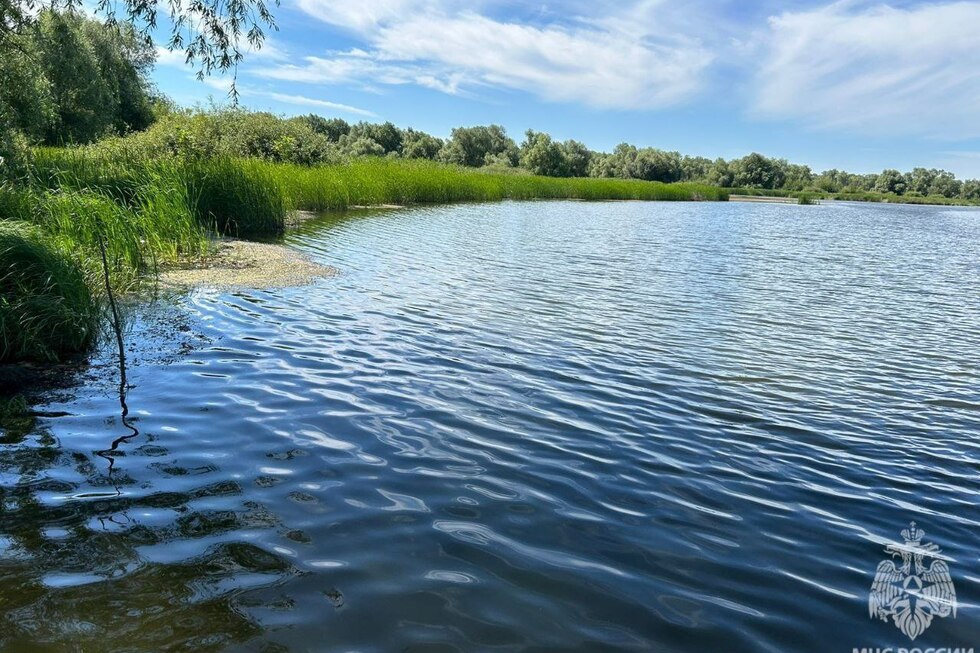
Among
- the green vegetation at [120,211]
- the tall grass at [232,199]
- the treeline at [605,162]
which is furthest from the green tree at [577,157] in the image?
the tall grass at [232,199]

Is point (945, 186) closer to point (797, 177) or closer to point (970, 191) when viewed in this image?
point (970, 191)

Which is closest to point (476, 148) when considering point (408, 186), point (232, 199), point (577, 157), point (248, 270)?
point (577, 157)

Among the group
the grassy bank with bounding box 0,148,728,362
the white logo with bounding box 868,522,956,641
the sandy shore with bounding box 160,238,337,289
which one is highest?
the grassy bank with bounding box 0,148,728,362

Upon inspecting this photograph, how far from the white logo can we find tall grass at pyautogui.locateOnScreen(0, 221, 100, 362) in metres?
8.26

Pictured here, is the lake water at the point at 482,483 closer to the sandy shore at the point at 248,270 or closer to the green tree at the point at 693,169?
the sandy shore at the point at 248,270

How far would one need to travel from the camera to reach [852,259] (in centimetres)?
2170

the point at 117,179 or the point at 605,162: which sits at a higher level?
the point at 605,162

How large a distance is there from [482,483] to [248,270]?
10.4 meters

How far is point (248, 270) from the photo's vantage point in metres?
13.6

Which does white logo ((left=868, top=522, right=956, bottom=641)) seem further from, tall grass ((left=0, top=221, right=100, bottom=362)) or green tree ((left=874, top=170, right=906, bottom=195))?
green tree ((left=874, top=170, right=906, bottom=195))

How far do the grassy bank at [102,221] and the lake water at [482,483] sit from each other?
813 mm

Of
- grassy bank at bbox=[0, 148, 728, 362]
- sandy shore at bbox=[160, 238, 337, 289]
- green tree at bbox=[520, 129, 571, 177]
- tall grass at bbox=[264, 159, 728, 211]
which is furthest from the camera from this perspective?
green tree at bbox=[520, 129, 571, 177]

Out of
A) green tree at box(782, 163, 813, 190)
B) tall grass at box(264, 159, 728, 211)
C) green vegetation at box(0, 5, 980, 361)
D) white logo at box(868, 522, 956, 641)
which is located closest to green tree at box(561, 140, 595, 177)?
tall grass at box(264, 159, 728, 211)

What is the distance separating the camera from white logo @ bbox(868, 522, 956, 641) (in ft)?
11.9
